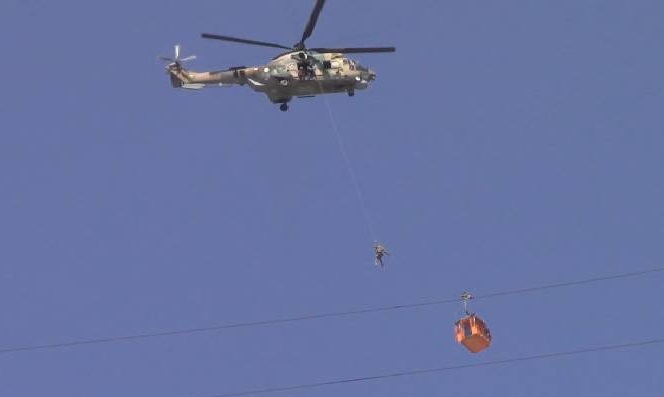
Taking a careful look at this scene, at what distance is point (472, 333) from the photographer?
3488 cm

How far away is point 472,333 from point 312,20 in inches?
441

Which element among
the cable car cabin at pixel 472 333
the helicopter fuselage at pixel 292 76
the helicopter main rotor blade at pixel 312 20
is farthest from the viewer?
the helicopter fuselage at pixel 292 76

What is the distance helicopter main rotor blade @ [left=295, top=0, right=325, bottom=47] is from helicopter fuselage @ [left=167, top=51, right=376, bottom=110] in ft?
1.71

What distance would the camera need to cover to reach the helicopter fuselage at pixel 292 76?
1528 inches

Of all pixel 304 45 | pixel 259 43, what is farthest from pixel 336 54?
pixel 259 43

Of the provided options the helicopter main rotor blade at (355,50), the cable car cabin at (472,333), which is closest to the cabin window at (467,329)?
the cable car cabin at (472,333)

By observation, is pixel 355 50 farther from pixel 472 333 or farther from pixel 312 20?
→ pixel 472 333

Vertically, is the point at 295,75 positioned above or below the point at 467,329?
above

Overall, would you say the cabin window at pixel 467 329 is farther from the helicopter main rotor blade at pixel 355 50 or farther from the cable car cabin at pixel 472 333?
the helicopter main rotor blade at pixel 355 50

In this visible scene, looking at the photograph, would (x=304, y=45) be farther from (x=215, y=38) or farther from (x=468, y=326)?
(x=468, y=326)

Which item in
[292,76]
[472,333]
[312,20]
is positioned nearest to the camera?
[472,333]

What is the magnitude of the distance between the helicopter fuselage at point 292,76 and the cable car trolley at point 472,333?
374 inches

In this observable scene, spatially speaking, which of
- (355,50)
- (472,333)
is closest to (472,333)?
(472,333)

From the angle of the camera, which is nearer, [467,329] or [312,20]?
[467,329]
